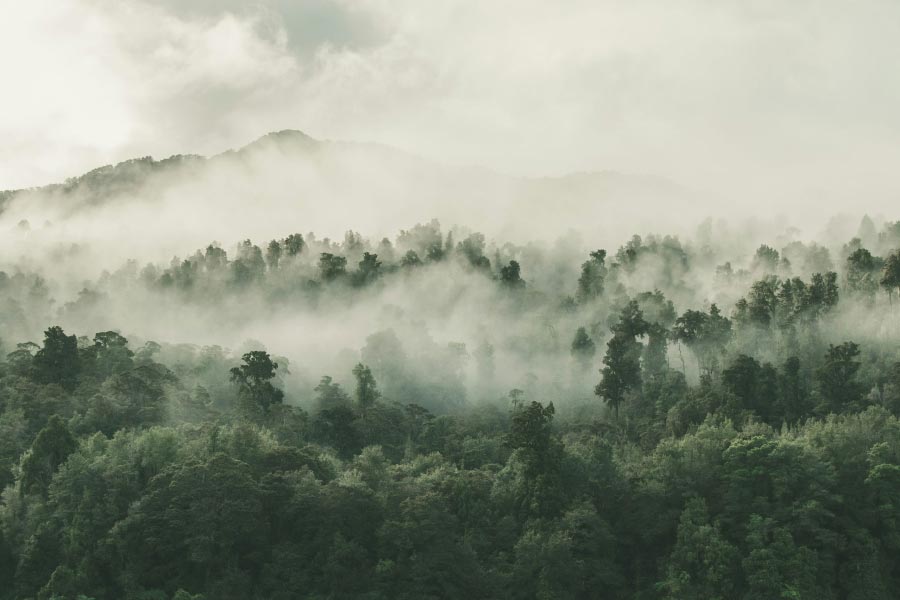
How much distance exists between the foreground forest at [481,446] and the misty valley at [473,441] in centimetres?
30

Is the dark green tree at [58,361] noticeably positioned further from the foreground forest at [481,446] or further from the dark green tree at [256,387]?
the dark green tree at [256,387]

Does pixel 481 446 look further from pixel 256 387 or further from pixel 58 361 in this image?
pixel 58 361

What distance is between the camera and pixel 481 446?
333 ft

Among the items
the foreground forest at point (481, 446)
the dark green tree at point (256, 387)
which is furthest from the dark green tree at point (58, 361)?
the dark green tree at point (256, 387)

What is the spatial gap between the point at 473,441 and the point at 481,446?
2465 mm

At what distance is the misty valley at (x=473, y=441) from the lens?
2874 inches

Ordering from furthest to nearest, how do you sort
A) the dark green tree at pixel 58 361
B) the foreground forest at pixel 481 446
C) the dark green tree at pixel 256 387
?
the dark green tree at pixel 58 361 → the dark green tree at pixel 256 387 → the foreground forest at pixel 481 446

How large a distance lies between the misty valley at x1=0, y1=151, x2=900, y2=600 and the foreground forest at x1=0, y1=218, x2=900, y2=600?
30 cm

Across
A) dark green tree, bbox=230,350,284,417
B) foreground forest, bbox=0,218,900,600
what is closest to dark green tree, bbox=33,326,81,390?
foreground forest, bbox=0,218,900,600

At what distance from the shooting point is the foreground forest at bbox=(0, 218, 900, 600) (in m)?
72.9

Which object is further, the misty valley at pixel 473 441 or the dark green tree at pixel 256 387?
the dark green tree at pixel 256 387

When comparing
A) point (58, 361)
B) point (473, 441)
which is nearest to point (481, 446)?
point (473, 441)

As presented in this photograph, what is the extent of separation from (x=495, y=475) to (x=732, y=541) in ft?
72.2

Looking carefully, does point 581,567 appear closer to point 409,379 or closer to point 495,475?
point 495,475
